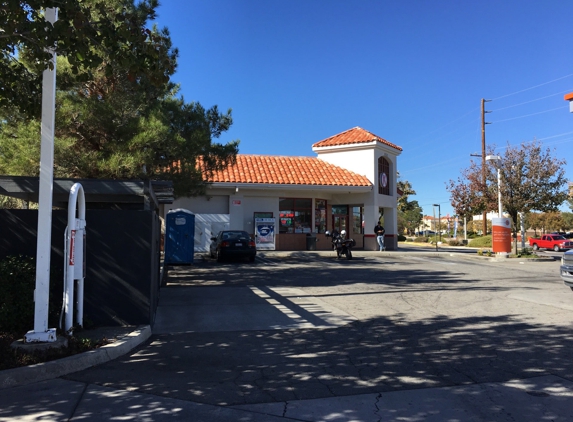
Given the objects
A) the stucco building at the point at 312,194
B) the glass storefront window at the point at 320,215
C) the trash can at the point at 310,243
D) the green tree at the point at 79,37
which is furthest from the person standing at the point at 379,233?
the green tree at the point at 79,37

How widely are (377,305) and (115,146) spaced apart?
7.16 meters

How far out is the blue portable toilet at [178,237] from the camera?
55.2 feet

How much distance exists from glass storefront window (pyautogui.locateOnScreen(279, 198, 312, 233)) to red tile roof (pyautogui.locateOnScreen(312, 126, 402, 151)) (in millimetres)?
4668

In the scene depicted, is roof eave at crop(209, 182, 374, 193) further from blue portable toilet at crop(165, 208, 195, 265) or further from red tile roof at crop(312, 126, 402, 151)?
blue portable toilet at crop(165, 208, 195, 265)

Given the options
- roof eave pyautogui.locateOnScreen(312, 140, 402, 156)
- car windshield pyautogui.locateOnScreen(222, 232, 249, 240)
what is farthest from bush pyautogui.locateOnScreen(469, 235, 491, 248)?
car windshield pyautogui.locateOnScreen(222, 232, 249, 240)

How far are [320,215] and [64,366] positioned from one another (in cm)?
2320

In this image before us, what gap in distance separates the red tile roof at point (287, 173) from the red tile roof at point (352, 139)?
4.12 feet

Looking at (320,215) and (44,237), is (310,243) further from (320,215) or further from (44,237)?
(44,237)

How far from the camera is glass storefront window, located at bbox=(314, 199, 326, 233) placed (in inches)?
1096

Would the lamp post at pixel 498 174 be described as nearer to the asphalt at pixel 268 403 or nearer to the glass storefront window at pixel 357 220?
the glass storefront window at pixel 357 220

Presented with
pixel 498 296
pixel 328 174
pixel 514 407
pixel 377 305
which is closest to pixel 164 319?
pixel 377 305

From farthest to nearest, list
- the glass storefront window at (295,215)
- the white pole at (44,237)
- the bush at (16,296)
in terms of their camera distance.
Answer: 1. the glass storefront window at (295,215)
2. the bush at (16,296)
3. the white pole at (44,237)

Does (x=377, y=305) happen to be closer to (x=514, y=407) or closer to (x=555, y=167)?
(x=514, y=407)

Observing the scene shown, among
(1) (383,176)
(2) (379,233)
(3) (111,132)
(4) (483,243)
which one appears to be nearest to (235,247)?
(3) (111,132)
